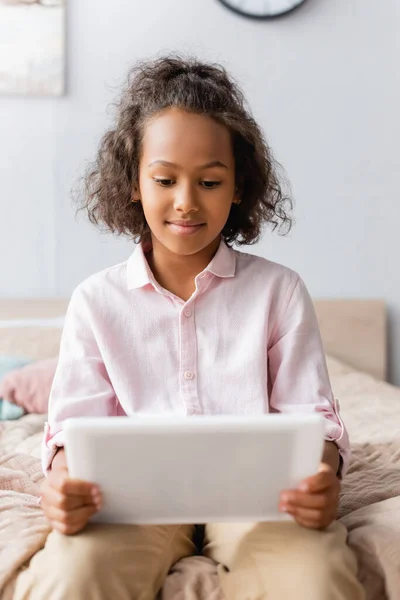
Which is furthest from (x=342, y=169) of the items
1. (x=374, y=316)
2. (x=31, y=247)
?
(x=31, y=247)

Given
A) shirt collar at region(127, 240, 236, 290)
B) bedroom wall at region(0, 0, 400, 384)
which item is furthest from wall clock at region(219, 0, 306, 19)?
shirt collar at region(127, 240, 236, 290)

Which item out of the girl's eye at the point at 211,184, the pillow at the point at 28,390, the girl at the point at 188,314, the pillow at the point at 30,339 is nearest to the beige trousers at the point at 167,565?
A: the girl at the point at 188,314

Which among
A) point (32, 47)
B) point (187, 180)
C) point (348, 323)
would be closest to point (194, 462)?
point (187, 180)

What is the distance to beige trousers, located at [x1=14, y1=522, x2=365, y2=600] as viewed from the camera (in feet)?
3.09

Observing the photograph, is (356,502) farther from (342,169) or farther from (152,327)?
(342,169)

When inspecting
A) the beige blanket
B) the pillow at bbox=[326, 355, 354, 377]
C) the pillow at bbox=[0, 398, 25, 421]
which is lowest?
the pillow at bbox=[0, 398, 25, 421]

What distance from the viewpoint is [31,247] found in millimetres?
2812

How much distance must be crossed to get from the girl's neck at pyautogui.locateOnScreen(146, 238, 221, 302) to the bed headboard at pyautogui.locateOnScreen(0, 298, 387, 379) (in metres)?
1.46

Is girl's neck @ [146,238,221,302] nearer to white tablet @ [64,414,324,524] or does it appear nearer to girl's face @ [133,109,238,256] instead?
girl's face @ [133,109,238,256]

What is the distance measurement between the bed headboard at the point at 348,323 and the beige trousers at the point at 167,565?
1.72 m

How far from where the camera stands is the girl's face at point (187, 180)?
120 cm

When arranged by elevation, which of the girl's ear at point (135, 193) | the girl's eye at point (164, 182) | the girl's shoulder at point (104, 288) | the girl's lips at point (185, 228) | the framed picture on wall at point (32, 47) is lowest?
the girl's shoulder at point (104, 288)

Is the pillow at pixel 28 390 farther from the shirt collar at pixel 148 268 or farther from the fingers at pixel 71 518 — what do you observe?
the fingers at pixel 71 518

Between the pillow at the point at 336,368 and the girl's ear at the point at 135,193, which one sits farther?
the pillow at the point at 336,368
